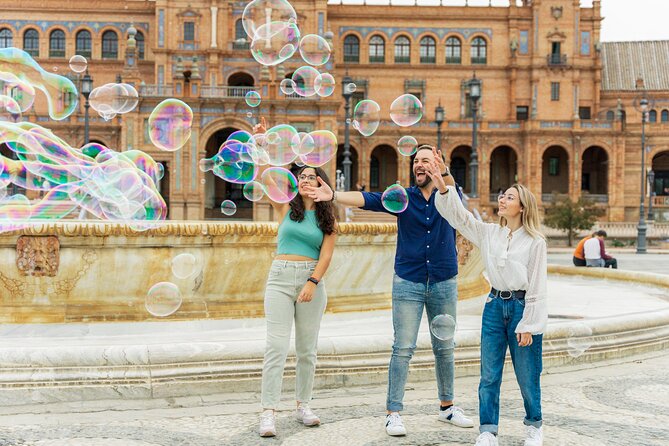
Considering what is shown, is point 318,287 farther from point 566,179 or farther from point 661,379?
point 566,179

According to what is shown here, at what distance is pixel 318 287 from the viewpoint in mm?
4824

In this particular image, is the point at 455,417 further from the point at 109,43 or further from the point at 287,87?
the point at 109,43

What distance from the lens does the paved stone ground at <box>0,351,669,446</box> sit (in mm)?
4508

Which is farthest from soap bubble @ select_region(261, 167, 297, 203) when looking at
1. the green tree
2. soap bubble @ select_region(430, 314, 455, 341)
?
the green tree

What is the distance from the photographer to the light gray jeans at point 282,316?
466 cm

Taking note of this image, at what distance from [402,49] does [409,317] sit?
51206mm

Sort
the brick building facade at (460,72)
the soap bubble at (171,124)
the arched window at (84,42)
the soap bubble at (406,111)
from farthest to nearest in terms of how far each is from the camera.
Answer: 1. the arched window at (84,42)
2. the brick building facade at (460,72)
3. the soap bubble at (171,124)
4. the soap bubble at (406,111)

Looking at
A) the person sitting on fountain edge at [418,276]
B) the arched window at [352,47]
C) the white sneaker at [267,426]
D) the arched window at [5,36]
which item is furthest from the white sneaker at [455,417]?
the arched window at [5,36]

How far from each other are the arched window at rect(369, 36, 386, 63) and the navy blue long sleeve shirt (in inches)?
1979

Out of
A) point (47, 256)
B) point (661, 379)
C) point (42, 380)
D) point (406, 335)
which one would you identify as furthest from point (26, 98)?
point (661, 379)

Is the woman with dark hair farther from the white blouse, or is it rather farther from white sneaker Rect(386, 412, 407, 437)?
the white blouse

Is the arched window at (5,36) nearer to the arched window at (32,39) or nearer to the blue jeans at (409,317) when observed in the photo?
the arched window at (32,39)

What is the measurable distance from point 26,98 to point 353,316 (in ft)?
15.3

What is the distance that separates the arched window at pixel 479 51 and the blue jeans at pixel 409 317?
5126cm
